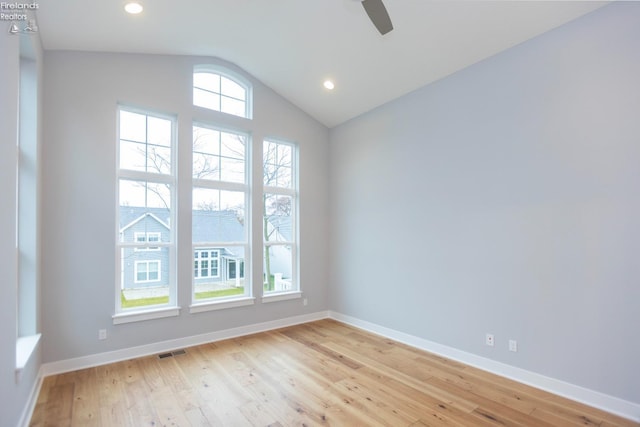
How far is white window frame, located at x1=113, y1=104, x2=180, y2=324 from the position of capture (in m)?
3.67

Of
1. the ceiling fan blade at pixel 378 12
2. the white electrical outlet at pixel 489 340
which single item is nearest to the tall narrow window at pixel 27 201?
the ceiling fan blade at pixel 378 12

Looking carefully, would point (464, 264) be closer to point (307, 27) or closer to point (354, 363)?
point (354, 363)

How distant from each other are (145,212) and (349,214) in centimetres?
285

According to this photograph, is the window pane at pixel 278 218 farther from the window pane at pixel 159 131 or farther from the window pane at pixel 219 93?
the window pane at pixel 159 131

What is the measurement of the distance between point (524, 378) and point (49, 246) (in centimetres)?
481

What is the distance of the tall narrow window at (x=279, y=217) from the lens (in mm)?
4988

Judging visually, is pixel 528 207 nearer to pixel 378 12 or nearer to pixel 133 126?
pixel 378 12

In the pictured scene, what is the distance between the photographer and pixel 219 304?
4.32m

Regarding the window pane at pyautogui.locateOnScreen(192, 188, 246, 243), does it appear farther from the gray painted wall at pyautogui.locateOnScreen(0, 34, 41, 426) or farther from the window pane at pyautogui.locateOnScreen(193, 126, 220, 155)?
the gray painted wall at pyautogui.locateOnScreen(0, 34, 41, 426)

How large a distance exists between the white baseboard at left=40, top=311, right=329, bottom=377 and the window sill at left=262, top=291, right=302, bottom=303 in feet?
1.03

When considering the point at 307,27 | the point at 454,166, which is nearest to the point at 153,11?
the point at 307,27

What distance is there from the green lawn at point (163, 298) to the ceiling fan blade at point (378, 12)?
368 cm

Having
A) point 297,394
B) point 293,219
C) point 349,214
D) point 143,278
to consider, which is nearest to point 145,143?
point 143,278

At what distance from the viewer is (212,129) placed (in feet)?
14.8
